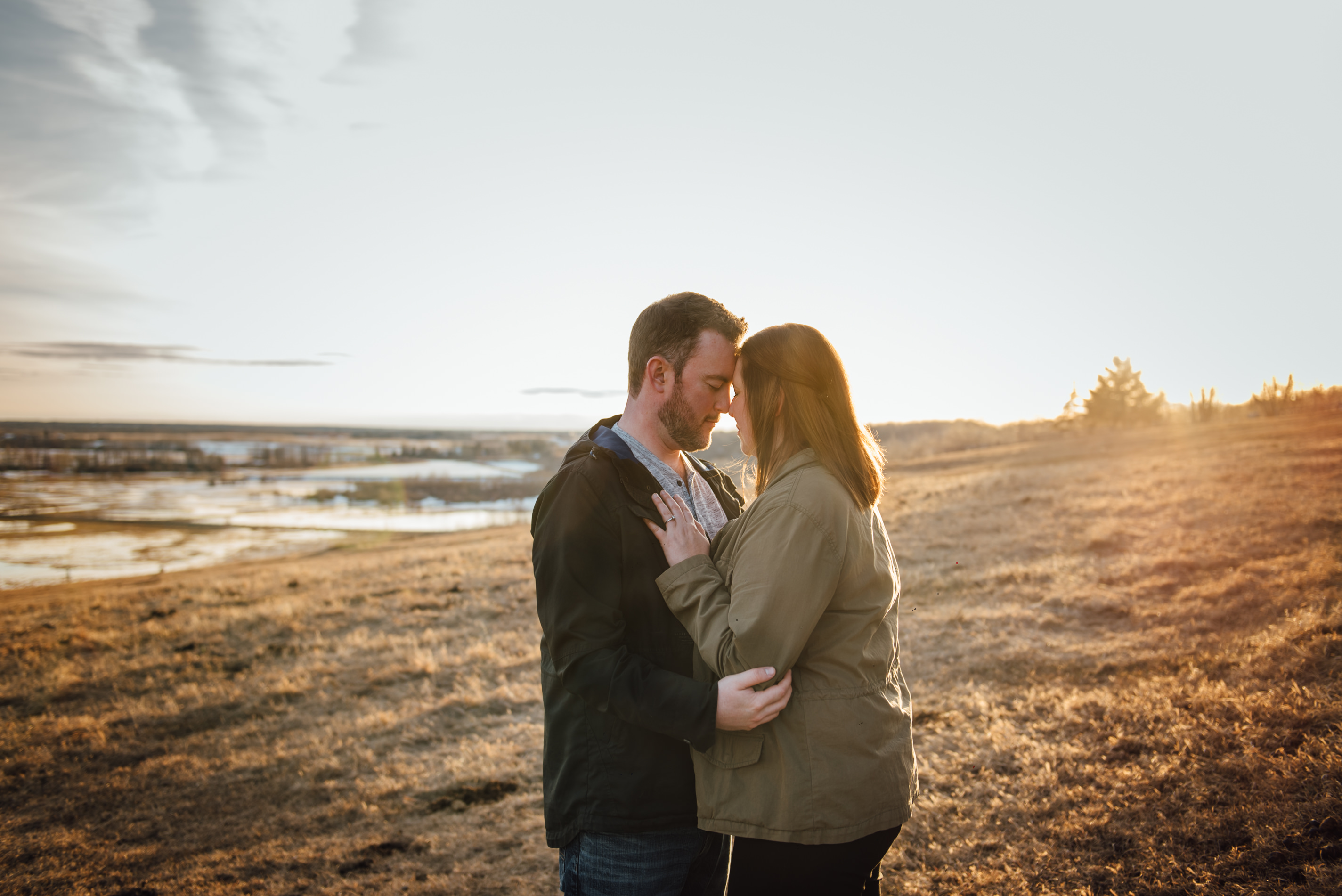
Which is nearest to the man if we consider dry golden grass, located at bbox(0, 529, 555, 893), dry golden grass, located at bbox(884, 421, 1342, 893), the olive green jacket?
the olive green jacket

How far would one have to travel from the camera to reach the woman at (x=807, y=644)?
6.53 ft

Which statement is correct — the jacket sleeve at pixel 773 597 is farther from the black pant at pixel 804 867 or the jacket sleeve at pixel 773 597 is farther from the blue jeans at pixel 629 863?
the blue jeans at pixel 629 863

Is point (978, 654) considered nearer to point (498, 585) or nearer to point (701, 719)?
point (701, 719)

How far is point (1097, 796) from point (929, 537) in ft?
32.8

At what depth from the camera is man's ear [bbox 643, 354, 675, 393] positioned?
262cm

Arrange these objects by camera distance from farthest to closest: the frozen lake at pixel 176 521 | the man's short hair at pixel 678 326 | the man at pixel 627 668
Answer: the frozen lake at pixel 176 521
the man's short hair at pixel 678 326
the man at pixel 627 668

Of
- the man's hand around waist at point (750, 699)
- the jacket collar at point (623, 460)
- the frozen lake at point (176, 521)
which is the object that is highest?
the jacket collar at point (623, 460)

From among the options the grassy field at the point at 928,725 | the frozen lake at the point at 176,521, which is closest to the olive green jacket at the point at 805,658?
the grassy field at the point at 928,725

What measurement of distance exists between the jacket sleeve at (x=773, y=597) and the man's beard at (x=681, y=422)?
68cm

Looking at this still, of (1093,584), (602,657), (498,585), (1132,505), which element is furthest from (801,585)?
(1132,505)

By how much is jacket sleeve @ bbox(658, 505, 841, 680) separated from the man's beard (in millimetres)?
683

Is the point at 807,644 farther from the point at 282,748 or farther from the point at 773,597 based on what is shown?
the point at 282,748

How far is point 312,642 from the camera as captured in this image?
36.6ft

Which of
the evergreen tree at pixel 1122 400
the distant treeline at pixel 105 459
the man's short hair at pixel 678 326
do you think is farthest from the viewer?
the distant treeline at pixel 105 459
